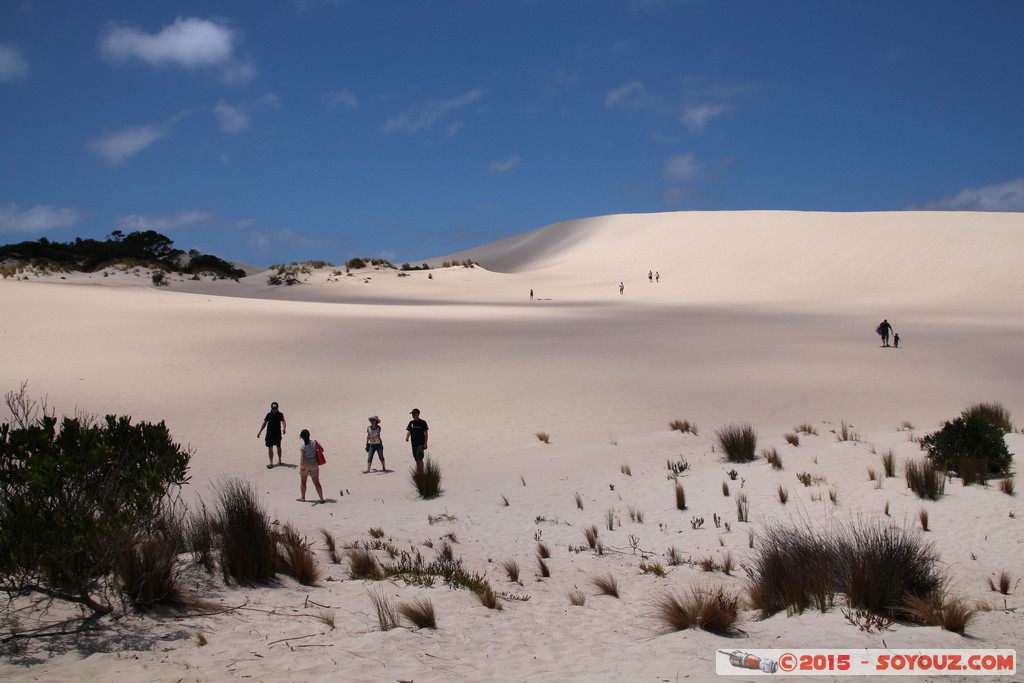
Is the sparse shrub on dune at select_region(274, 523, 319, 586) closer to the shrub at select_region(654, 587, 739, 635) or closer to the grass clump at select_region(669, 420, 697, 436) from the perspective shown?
the shrub at select_region(654, 587, 739, 635)

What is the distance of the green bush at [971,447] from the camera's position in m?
10.2

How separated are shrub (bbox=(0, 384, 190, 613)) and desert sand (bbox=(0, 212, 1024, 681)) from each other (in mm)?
272

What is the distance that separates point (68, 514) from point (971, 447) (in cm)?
1090

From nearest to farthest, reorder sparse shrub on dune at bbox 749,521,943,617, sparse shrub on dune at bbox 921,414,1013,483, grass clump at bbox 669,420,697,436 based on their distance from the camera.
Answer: sparse shrub on dune at bbox 749,521,943,617
sparse shrub on dune at bbox 921,414,1013,483
grass clump at bbox 669,420,697,436

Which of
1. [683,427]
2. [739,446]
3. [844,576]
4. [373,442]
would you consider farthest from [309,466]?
[683,427]

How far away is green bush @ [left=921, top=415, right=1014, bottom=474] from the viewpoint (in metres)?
10.2

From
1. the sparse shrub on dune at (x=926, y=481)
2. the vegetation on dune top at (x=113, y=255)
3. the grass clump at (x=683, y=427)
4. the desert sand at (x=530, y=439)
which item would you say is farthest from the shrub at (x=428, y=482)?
the vegetation on dune top at (x=113, y=255)

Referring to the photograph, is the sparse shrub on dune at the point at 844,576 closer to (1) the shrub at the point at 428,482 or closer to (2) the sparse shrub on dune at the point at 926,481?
(2) the sparse shrub on dune at the point at 926,481

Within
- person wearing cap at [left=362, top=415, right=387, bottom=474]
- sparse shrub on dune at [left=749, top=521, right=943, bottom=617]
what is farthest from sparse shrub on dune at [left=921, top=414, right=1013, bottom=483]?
person wearing cap at [left=362, top=415, right=387, bottom=474]

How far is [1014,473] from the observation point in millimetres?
10102

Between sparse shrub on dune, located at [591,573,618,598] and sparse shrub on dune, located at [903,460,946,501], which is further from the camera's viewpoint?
sparse shrub on dune, located at [903,460,946,501]

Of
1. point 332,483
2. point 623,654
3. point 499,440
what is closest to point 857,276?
point 499,440

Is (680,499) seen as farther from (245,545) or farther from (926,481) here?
(245,545)

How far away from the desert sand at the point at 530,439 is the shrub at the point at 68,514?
0.89 feet
